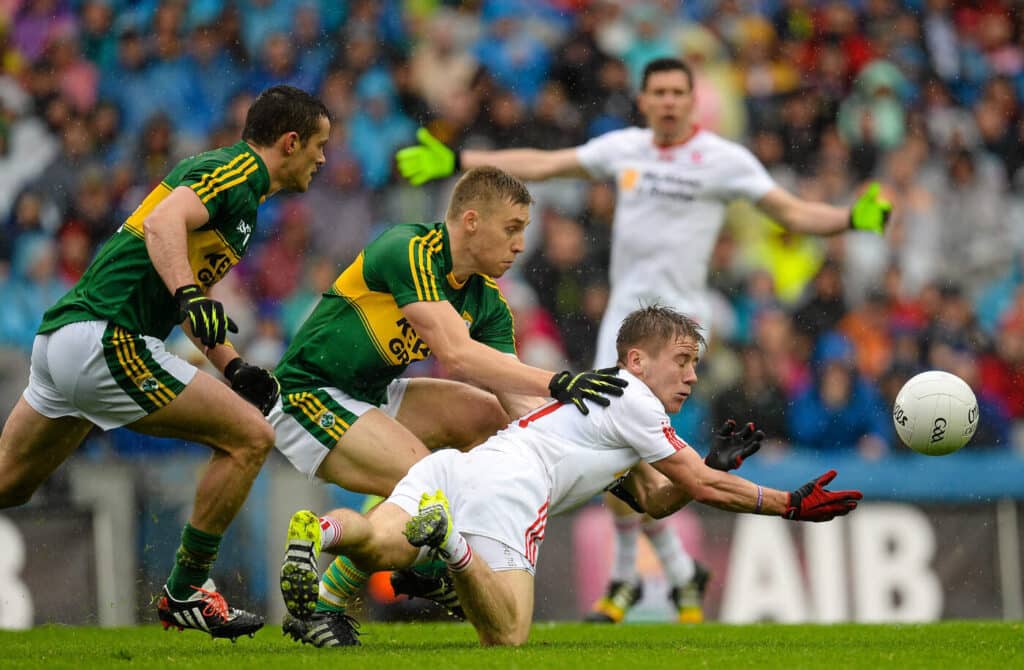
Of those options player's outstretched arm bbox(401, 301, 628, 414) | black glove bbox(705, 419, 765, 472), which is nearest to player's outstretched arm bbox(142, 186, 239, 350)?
player's outstretched arm bbox(401, 301, 628, 414)

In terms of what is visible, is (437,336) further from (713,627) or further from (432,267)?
(713,627)

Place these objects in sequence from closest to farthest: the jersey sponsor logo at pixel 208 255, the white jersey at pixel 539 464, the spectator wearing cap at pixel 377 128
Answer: the white jersey at pixel 539 464
the jersey sponsor logo at pixel 208 255
the spectator wearing cap at pixel 377 128

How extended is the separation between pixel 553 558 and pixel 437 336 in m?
3.70

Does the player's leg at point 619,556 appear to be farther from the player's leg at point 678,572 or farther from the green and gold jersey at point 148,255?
the green and gold jersey at point 148,255

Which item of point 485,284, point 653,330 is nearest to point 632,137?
point 485,284

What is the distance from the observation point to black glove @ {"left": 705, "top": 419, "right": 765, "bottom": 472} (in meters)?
6.05

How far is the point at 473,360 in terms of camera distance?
6277mm

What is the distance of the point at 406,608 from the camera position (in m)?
9.55

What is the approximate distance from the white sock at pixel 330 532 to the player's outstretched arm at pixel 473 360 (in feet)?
3.34

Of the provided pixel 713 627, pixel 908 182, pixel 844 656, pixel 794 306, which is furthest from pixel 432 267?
pixel 908 182

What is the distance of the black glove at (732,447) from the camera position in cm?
605

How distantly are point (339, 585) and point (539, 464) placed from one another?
1.01 metres

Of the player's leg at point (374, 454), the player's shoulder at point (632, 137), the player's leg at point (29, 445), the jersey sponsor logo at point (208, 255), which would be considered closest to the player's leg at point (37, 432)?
the player's leg at point (29, 445)

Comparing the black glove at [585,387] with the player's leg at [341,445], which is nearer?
the black glove at [585,387]
